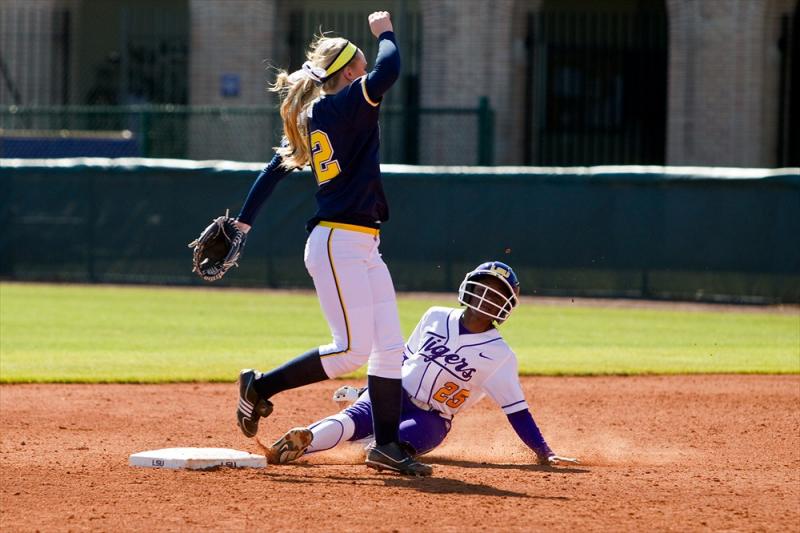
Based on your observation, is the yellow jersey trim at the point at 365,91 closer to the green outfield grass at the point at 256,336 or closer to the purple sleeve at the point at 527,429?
the purple sleeve at the point at 527,429

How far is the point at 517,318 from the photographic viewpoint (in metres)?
14.2

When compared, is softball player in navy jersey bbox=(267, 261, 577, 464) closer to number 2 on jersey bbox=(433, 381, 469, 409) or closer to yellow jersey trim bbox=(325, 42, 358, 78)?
number 2 on jersey bbox=(433, 381, 469, 409)

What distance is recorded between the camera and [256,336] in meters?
12.1

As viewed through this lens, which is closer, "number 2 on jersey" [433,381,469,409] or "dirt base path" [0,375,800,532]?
"dirt base path" [0,375,800,532]

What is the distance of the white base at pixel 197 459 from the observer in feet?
18.1

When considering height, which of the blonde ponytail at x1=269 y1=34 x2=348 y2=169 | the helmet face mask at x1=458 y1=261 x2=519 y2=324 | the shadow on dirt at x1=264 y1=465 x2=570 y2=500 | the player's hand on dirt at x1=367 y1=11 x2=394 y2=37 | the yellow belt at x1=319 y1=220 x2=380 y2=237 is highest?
the player's hand on dirt at x1=367 y1=11 x2=394 y2=37

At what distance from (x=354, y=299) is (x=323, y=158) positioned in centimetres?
62

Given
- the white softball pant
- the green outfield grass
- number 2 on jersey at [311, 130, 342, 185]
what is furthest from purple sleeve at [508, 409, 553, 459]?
the green outfield grass

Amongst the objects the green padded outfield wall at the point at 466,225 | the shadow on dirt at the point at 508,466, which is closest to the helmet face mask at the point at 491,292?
the shadow on dirt at the point at 508,466

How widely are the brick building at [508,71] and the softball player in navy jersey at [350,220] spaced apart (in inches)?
611

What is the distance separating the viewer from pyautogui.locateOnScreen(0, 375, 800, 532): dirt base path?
15.1 ft

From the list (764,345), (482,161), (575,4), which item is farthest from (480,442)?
(575,4)

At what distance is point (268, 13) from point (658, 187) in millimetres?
10392

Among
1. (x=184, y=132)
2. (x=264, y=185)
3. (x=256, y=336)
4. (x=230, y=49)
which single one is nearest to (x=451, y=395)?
(x=264, y=185)
